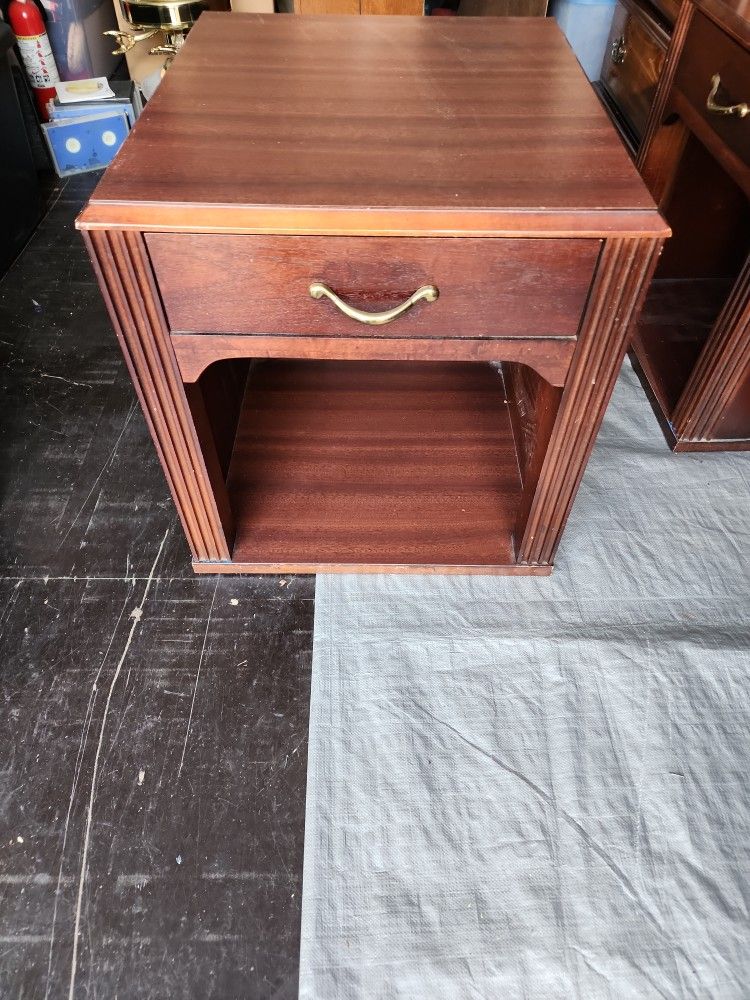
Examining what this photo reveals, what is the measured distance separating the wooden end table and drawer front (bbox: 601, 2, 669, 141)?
0.47 m

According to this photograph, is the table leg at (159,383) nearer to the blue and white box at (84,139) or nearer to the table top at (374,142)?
the table top at (374,142)

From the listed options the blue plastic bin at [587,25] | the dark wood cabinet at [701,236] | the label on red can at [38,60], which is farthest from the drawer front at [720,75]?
the label on red can at [38,60]

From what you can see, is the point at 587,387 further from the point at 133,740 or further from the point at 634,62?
the point at 634,62

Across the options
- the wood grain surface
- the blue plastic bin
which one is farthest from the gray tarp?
the blue plastic bin

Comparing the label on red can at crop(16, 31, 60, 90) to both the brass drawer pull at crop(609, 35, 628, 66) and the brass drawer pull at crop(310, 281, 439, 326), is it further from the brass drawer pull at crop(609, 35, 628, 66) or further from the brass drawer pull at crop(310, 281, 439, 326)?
the brass drawer pull at crop(310, 281, 439, 326)

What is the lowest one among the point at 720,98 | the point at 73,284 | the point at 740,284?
the point at 73,284

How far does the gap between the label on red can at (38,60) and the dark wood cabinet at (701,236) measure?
134cm

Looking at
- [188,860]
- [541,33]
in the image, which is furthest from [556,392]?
[188,860]

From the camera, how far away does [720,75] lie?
967 mm

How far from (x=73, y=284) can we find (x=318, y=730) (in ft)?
3.53

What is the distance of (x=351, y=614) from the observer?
0.93 meters

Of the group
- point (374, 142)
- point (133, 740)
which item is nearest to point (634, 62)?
point (374, 142)

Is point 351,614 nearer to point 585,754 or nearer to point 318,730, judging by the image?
point 318,730

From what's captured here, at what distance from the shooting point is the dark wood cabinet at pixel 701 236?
3.12 ft
